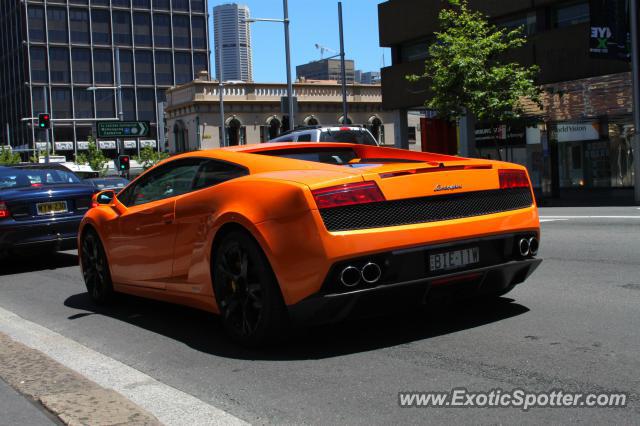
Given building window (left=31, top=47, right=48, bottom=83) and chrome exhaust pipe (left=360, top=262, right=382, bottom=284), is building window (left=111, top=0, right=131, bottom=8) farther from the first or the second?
chrome exhaust pipe (left=360, top=262, right=382, bottom=284)

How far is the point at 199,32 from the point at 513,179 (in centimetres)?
11133

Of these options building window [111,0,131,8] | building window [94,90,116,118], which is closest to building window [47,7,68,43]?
building window [111,0,131,8]

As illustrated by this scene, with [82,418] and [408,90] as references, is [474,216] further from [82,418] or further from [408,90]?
[408,90]

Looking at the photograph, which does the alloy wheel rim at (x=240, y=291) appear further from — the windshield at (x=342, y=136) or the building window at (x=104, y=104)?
the building window at (x=104, y=104)

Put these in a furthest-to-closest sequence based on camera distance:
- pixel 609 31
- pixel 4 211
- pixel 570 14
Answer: pixel 570 14
pixel 609 31
pixel 4 211

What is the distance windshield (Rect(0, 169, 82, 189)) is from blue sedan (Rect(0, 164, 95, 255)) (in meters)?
0.13

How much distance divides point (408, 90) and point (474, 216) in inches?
1041

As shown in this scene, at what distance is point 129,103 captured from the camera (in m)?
106

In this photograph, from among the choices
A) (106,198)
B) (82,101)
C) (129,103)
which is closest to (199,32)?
(129,103)

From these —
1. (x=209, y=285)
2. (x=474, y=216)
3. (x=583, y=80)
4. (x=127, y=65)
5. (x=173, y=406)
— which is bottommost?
(x=173, y=406)

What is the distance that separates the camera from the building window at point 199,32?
366 ft

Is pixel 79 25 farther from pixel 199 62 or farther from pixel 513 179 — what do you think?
pixel 513 179

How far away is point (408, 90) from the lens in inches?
1224

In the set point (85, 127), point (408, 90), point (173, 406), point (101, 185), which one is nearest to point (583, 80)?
point (408, 90)
